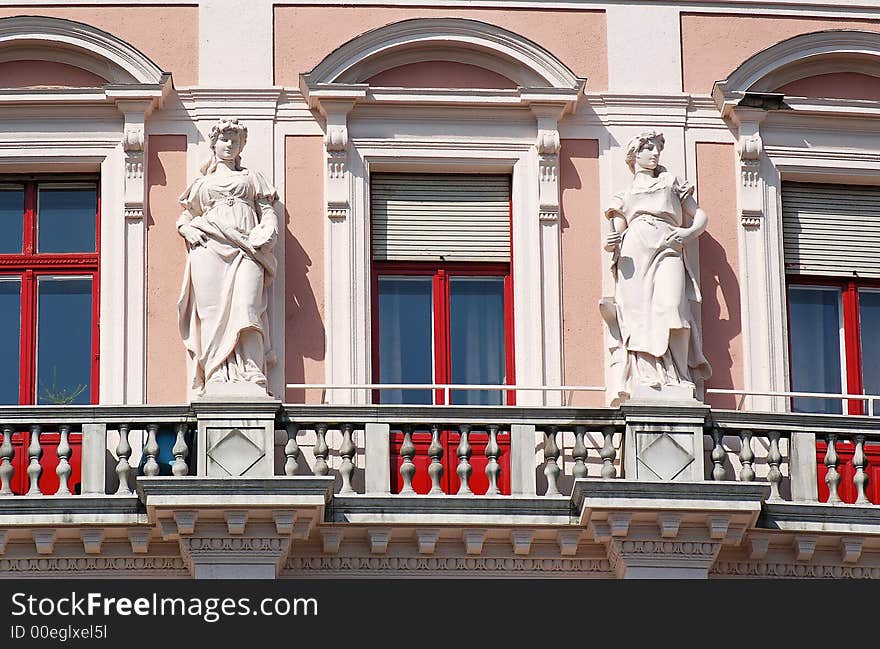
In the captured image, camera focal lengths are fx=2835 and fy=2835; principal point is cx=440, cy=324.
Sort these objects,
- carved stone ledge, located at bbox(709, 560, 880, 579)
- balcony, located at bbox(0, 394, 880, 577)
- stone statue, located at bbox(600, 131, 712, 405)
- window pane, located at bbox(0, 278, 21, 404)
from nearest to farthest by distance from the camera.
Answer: balcony, located at bbox(0, 394, 880, 577)
carved stone ledge, located at bbox(709, 560, 880, 579)
stone statue, located at bbox(600, 131, 712, 405)
window pane, located at bbox(0, 278, 21, 404)

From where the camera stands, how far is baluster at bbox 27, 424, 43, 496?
23438mm

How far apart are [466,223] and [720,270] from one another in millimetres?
2359

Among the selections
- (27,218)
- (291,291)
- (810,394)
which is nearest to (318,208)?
(291,291)

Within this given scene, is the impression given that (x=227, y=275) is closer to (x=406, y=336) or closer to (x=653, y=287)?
(x=406, y=336)

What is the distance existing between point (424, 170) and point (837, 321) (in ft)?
13.3

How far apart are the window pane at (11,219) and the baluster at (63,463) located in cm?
266

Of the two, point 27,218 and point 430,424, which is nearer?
point 430,424

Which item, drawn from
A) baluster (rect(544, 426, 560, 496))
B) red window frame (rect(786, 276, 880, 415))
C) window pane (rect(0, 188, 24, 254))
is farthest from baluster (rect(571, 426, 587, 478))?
window pane (rect(0, 188, 24, 254))

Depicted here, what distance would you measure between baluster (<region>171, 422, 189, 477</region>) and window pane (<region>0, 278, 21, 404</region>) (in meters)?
2.37

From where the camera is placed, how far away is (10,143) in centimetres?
2575

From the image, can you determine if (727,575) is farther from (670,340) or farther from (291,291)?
(291,291)

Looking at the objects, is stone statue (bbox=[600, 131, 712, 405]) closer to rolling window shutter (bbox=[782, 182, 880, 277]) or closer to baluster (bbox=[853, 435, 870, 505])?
rolling window shutter (bbox=[782, 182, 880, 277])

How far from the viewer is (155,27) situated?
2616 cm

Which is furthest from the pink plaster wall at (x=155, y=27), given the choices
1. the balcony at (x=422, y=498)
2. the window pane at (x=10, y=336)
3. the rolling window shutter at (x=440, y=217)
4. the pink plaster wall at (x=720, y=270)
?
the pink plaster wall at (x=720, y=270)
